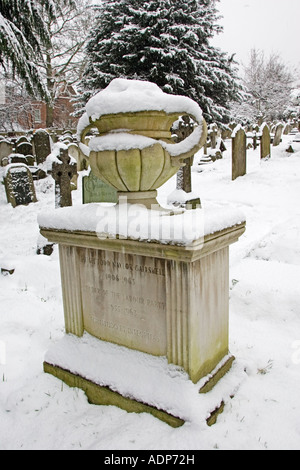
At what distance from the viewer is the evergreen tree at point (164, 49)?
1702cm

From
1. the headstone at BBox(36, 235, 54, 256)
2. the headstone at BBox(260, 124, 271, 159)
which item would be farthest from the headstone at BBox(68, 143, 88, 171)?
the headstone at BBox(36, 235, 54, 256)

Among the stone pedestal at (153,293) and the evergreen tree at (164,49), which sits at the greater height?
the evergreen tree at (164,49)

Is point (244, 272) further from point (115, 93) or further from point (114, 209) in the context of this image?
point (115, 93)

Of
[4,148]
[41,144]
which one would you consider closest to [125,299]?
[41,144]

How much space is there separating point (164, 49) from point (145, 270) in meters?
17.7

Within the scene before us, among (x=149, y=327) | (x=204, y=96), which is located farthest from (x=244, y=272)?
(x=204, y=96)

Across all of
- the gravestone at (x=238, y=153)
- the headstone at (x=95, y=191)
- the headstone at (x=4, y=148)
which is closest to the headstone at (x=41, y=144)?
the headstone at (x=4, y=148)

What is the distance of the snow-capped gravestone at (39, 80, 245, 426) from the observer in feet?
6.77

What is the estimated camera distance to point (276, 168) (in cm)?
1105

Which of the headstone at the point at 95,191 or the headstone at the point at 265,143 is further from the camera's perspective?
the headstone at the point at 265,143

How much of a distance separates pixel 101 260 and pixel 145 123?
102 centimetres

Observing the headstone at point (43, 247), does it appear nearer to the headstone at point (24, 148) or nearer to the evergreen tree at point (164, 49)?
the headstone at point (24, 148)

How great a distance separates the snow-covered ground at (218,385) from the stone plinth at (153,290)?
353 mm
